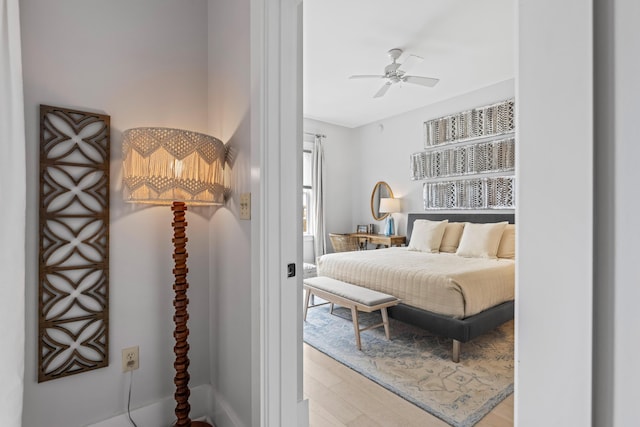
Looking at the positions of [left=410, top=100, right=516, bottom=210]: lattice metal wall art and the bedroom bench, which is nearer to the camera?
the bedroom bench

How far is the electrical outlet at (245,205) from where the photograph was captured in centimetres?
141

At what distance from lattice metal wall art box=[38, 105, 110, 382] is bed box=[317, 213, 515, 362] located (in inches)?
89.2

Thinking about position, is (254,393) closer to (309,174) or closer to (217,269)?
(217,269)

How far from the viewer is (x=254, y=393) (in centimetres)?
136

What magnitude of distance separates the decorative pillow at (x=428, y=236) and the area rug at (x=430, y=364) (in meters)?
1.29

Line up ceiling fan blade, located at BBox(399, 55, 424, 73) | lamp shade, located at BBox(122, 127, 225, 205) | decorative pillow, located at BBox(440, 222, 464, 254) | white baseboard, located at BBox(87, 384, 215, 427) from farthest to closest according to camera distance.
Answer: decorative pillow, located at BBox(440, 222, 464, 254)
ceiling fan blade, located at BBox(399, 55, 424, 73)
white baseboard, located at BBox(87, 384, 215, 427)
lamp shade, located at BBox(122, 127, 225, 205)

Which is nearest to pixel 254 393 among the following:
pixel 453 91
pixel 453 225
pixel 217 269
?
pixel 217 269

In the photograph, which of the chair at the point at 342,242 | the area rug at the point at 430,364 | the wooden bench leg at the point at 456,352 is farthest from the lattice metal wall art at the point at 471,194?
the wooden bench leg at the point at 456,352

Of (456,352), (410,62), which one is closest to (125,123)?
(456,352)

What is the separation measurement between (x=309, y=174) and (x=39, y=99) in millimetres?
4476

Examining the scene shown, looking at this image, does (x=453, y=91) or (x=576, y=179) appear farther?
(x=453, y=91)

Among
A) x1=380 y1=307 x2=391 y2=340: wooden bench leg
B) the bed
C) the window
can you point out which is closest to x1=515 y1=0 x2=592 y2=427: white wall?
the bed

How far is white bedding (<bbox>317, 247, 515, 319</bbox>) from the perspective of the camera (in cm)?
256

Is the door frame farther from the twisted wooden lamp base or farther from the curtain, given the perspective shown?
the curtain
